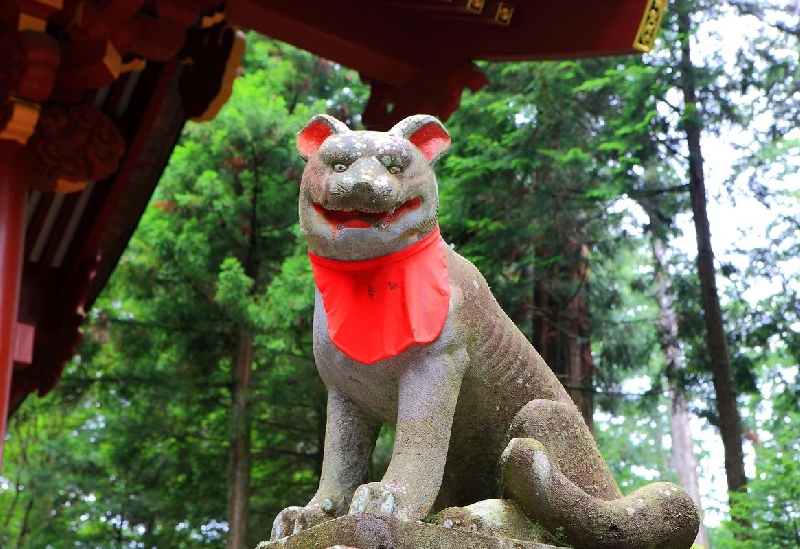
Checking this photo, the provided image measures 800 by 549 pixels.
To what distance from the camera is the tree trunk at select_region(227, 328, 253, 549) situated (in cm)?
859

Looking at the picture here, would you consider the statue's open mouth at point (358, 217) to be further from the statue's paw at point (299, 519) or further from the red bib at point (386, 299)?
the statue's paw at point (299, 519)

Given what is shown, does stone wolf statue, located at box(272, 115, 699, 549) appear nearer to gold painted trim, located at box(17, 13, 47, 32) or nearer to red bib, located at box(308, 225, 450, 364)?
red bib, located at box(308, 225, 450, 364)

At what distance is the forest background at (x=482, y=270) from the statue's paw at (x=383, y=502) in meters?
5.36

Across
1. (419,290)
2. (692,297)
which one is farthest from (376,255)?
(692,297)

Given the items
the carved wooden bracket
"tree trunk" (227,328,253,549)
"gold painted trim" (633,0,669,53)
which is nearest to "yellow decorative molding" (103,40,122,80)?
the carved wooden bracket

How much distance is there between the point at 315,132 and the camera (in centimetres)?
262

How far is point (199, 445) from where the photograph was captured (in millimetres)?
10266

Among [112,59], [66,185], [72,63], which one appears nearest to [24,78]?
[72,63]

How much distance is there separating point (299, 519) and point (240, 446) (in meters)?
6.86

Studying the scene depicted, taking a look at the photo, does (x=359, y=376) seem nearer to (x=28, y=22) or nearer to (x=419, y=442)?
(x=419, y=442)

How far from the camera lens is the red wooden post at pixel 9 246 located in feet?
16.8

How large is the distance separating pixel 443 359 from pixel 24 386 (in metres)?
6.60

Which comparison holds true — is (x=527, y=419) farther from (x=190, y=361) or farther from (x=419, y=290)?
(x=190, y=361)

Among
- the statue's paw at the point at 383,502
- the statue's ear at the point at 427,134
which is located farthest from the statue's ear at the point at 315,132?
the statue's paw at the point at 383,502
